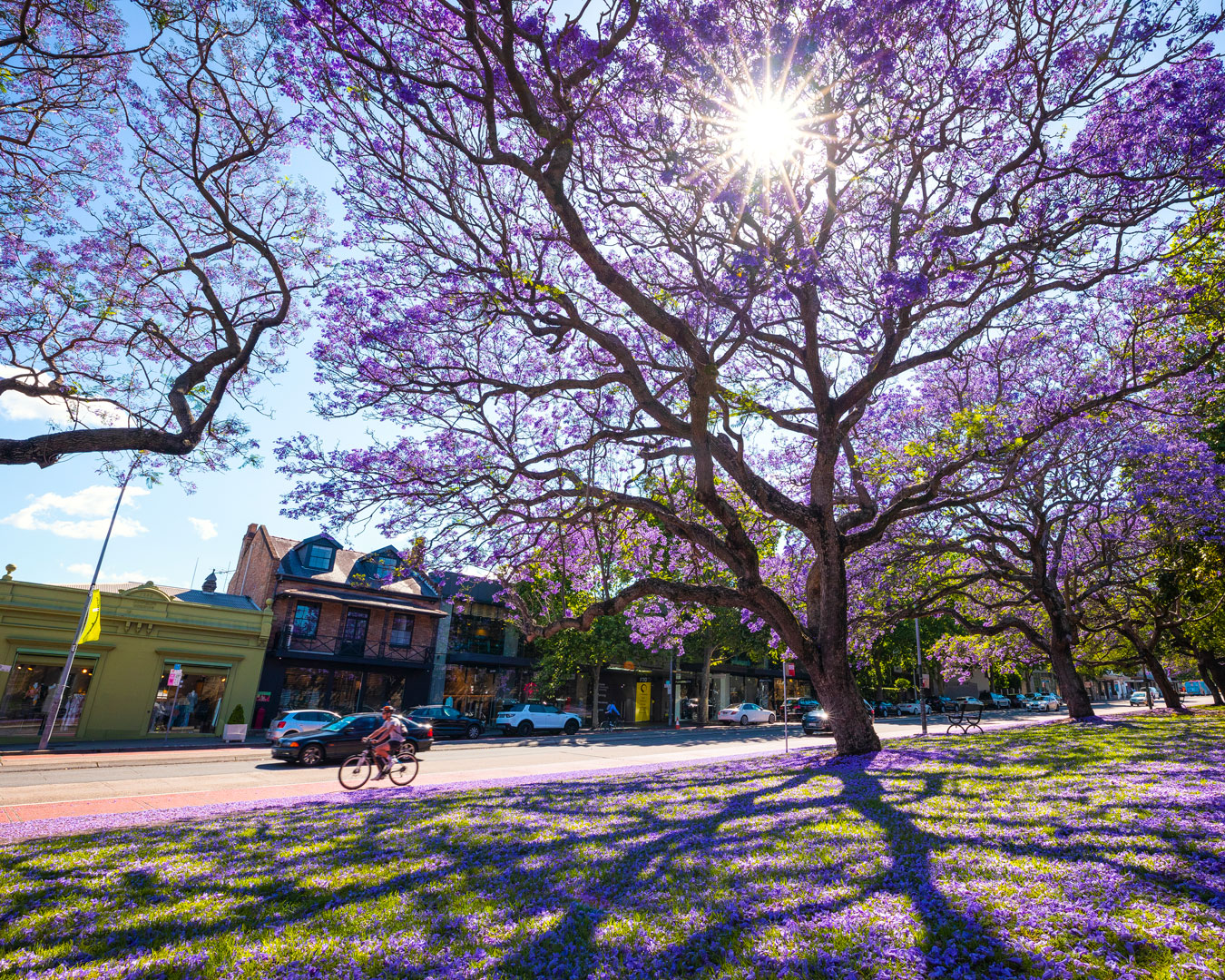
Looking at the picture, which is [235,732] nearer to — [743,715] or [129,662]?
[129,662]

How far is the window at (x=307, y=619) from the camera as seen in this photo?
3069cm

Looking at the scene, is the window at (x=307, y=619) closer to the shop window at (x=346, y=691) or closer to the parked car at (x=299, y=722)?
the shop window at (x=346, y=691)

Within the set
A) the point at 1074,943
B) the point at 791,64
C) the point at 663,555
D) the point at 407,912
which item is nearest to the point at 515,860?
the point at 407,912

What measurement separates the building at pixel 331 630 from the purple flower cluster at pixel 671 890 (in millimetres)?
24110

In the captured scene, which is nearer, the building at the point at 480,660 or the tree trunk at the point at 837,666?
the tree trunk at the point at 837,666

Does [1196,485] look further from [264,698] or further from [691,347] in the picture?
[264,698]

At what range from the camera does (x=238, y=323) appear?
439 inches

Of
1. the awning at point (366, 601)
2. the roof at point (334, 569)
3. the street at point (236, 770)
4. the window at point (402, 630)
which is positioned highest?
the roof at point (334, 569)

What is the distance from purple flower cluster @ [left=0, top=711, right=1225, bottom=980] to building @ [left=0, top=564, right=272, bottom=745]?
22261 millimetres

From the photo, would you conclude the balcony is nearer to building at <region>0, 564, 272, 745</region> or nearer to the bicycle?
building at <region>0, 564, 272, 745</region>

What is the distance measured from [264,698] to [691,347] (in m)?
29.0

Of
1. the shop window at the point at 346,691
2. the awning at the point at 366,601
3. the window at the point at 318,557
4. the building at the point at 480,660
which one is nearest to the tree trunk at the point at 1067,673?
the building at the point at 480,660

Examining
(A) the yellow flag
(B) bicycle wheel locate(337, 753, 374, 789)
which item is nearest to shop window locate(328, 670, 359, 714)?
(A) the yellow flag

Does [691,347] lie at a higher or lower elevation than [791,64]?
lower
